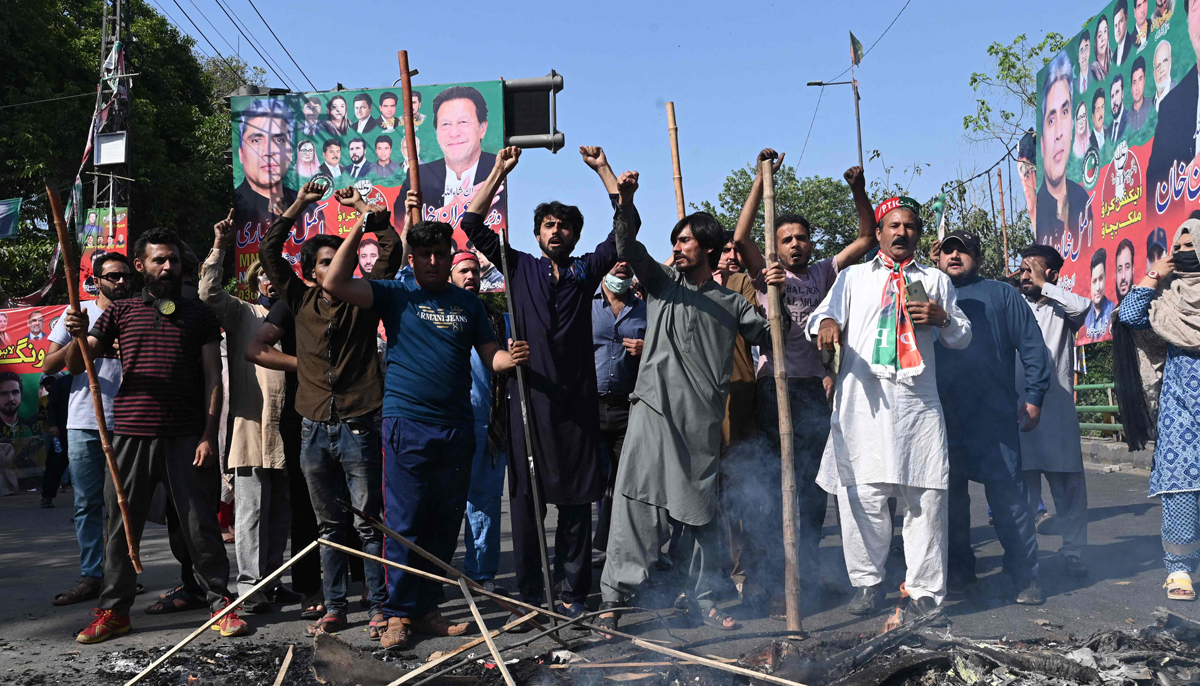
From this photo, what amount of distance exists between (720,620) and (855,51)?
23.5 metres

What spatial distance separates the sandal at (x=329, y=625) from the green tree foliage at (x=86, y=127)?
12.3m

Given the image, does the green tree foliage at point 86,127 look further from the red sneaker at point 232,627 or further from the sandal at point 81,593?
the red sneaker at point 232,627

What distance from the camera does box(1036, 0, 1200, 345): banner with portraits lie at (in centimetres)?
1112

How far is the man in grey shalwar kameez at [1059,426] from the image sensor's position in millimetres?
5852

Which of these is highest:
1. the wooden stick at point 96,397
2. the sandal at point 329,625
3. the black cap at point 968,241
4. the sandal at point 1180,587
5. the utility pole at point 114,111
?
the utility pole at point 114,111

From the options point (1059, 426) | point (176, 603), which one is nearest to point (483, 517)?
point (176, 603)

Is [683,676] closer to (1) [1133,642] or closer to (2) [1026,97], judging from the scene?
(1) [1133,642]

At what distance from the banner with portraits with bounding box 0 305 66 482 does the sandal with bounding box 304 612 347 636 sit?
1183 centimetres

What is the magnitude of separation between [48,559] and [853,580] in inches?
245

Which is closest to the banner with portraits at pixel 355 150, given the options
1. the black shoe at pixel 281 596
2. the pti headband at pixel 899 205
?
the black shoe at pixel 281 596

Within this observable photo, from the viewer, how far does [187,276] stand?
17.3 ft

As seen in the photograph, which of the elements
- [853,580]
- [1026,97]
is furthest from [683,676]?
[1026,97]

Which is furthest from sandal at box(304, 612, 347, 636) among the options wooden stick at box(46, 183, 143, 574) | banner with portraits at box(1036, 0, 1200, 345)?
banner with portraits at box(1036, 0, 1200, 345)

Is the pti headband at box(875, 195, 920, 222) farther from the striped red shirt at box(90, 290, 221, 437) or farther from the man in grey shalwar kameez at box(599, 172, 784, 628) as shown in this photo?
the striped red shirt at box(90, 290, 221, 437)
